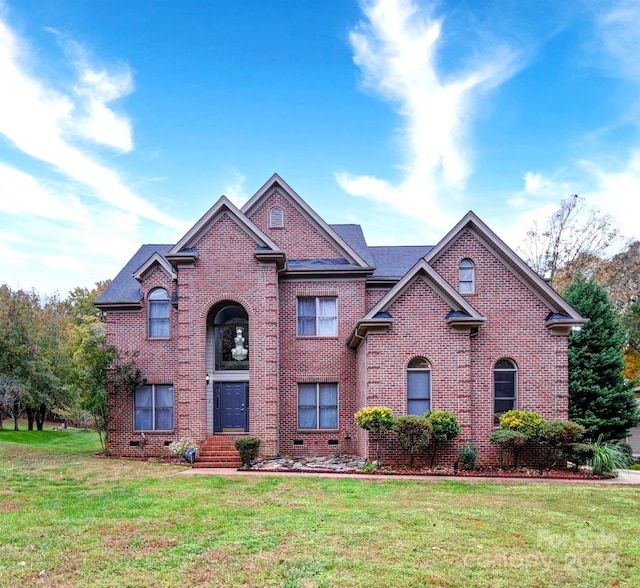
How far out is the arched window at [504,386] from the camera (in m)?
17.5

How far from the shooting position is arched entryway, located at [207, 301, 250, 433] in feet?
62.8

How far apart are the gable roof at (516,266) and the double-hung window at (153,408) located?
10799 millimetres

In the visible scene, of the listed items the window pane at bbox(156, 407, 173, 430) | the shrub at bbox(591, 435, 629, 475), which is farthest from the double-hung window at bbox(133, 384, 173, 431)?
the shrub at bbox(591, 435, 629, 475)

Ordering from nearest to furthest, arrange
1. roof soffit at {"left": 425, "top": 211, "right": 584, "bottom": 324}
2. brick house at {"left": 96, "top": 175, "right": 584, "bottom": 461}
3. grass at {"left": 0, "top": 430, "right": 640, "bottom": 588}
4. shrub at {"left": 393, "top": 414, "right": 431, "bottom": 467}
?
1. grass at {"left": 0, "top": 430, "right": 640, "bottom": 588}
2. shrub at {"left": 393, "top": 414, "right": 431, "bottom": 467}
3. brick house at {"left": 96, "top": 175, "right": 584, "bottom": 461}
4. roof soffit at {"left": 425, "top": 211, "right": 584, "bottom": 324}

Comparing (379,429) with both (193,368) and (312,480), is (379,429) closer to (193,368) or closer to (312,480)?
(312,480)

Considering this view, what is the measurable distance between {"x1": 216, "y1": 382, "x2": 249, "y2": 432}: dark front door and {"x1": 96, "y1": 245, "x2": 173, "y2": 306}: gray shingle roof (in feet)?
15.7

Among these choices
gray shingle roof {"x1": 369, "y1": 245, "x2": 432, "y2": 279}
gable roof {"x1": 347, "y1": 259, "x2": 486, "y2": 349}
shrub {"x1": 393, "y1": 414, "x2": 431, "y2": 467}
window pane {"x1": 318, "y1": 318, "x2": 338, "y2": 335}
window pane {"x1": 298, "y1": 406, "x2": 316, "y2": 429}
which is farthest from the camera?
gray shingle roof {"x1": 369, "y1": 245, "x2": 432, "y2": 279}

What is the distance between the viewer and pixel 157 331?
20.3 m

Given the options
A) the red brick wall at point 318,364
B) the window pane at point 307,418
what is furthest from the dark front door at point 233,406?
the window pane at point 307,418

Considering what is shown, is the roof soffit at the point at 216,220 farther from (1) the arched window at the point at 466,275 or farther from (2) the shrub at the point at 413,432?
(2) the shrub at the point at 413,432

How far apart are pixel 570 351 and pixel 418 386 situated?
9.02m

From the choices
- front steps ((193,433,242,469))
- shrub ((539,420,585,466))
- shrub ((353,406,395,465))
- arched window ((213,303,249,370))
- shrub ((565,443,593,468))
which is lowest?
front steps ((193,433,242,469))

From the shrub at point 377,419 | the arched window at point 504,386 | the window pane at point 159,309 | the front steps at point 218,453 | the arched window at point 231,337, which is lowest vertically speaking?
the front steps at point 218,453

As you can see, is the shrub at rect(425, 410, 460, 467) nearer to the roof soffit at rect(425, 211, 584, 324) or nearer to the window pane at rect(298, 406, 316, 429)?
the window pane at rect(298, 406, 316, 429)
